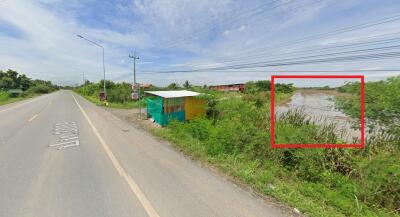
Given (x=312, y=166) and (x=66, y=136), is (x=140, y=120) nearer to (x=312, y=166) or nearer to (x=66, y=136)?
(x=66, y=136)

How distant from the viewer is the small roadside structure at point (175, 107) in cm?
1272

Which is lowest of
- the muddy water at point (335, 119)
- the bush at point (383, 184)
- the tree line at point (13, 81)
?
the bush at point (383, 184)

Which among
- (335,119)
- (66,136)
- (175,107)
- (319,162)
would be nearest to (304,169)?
(319,162)

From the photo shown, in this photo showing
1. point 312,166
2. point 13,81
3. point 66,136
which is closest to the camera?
point 312,166

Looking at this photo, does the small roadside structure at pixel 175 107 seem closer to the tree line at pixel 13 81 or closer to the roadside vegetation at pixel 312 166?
the roadside vegetation at pixel 312 166

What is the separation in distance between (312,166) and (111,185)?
5144 mm

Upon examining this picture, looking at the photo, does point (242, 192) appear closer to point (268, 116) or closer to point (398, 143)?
point (398, 143)

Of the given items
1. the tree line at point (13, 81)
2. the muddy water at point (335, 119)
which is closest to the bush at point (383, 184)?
the muddy water at point (335, 119)

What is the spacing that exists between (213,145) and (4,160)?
233 inches

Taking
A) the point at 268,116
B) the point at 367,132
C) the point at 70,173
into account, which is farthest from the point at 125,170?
the point at 367,132

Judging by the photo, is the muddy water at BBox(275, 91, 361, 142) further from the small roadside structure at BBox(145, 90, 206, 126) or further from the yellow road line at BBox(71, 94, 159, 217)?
the yellow road line at BBox(71, 94, 159, 217)

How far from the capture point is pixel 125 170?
17.9 ft

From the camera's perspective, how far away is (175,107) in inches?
526

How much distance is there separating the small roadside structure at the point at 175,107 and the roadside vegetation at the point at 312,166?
3.51 meters
